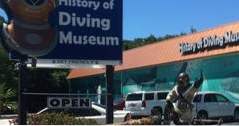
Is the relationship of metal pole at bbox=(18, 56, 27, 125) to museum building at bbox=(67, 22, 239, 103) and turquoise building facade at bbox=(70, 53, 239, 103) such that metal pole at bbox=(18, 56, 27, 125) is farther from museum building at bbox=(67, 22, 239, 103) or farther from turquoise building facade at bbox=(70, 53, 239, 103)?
museum building at bbox=(67, 22, 239, 103)

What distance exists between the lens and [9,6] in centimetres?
1923

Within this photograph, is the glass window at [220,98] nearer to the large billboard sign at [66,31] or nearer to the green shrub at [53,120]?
the large billboard sign at [66,31]

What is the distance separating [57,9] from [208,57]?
2129 centimetres

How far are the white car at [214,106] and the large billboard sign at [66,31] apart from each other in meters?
12.6

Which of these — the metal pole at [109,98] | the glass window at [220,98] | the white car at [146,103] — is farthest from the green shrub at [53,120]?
the white car at [146,103]

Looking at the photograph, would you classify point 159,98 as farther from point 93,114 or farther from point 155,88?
point 93,114

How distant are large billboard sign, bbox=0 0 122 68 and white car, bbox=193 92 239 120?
41.3 feet

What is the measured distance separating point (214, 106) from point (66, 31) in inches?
581

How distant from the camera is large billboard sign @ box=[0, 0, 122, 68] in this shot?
19.4m

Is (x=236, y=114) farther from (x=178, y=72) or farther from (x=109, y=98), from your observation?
(x=109, y=98)

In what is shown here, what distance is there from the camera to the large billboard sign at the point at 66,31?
19.4 metres

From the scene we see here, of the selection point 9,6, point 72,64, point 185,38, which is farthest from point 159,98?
point 9,6

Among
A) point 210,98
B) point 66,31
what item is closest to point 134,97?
point 210,98

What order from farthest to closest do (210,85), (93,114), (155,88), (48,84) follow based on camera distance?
1. (48,84)
2. (155,88)
3. (210,85)
4. (93,114)
